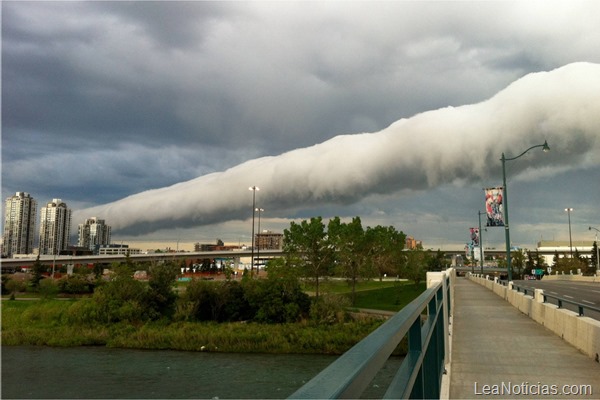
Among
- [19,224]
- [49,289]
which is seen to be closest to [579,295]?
[49,289]

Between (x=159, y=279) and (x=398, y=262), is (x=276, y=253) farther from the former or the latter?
(x=159, y=279)

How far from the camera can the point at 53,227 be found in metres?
193

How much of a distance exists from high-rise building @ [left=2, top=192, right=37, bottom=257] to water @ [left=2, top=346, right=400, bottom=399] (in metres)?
121

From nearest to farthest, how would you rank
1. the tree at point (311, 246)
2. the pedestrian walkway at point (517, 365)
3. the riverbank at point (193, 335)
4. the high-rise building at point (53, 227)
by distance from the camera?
the pedestrian walkway at point (517, 365), the riverbank at point (193, 335), the tree at point (311, 246), the high-rise building at point (53, 227)

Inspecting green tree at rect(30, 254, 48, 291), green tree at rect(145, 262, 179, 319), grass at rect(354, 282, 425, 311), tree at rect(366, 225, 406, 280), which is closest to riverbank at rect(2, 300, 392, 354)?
green tree at rect(145, 262, 179, 319)

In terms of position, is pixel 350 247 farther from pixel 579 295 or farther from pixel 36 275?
pixel 36 275

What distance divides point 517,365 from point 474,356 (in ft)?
3.96

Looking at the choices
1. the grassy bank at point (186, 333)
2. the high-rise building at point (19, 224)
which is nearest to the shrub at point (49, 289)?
the grassy bank at point (186, 333)

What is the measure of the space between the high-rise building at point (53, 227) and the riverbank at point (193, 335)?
12475cm

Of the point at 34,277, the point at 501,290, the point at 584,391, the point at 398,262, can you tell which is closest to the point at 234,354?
the point at 501,290

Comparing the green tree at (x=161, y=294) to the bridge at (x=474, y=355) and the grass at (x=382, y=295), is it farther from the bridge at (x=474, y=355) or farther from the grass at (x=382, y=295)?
the bridge at (x=474, y=355)

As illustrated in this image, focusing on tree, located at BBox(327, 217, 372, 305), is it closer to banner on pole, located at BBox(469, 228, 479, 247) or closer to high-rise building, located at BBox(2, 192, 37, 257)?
banner on pole, located at BBox(469, 228, 479, 247)

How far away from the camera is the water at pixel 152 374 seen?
143ft

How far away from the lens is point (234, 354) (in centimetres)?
5772
